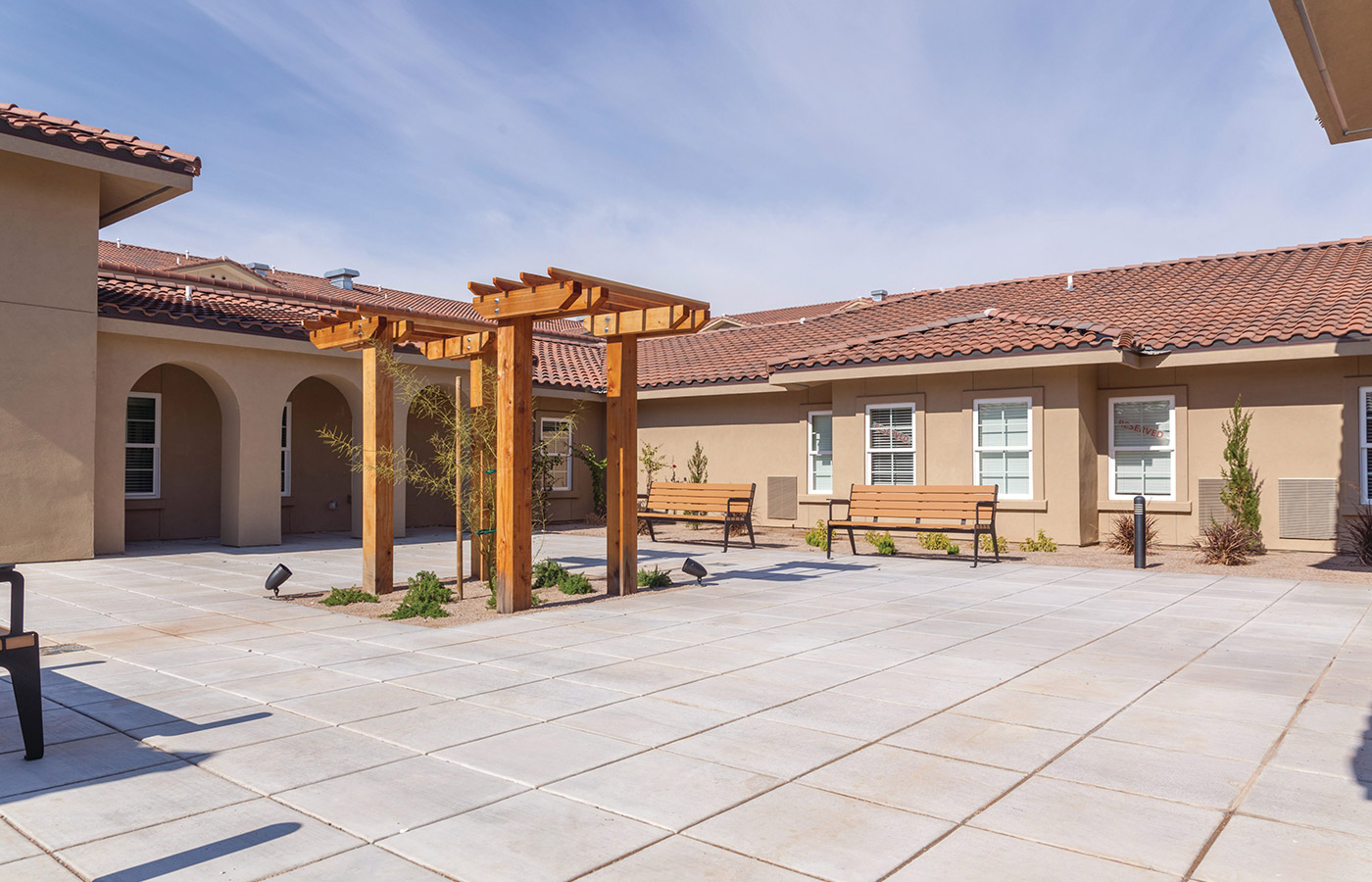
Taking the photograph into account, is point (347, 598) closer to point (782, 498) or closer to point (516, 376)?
point (516, 376)

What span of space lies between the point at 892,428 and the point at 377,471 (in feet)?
31.9

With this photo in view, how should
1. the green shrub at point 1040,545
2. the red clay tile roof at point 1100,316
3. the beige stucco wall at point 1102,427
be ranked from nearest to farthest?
1. the beige stucco wall at point 1102,427
2. the red clay tile roof at point 1100,316
3. the green shrub at point 1040,545

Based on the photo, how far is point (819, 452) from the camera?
18734 mm

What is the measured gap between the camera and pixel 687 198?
80.4 ft

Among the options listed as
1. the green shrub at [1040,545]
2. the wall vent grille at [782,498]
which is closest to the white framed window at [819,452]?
the wall vent grille at [782,498]

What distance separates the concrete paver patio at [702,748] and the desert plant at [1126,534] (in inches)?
216

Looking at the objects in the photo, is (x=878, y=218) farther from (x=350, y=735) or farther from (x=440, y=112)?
(x=350, y=735)

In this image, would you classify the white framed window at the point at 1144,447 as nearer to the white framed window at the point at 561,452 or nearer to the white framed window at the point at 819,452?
the white framed window at the point at 819,452

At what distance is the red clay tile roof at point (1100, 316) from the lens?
1424cm

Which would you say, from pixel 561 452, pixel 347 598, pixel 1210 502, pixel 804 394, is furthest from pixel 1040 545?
pixel 561 452

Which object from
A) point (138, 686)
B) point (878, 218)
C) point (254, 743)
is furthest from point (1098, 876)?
point (878, 218)

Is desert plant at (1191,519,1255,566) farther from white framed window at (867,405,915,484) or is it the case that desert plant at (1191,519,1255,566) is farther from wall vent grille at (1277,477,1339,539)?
white framed window at (867,405,915,484)

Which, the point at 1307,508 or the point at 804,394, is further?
the point at 804,394

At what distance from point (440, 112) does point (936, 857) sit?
15968 mm
